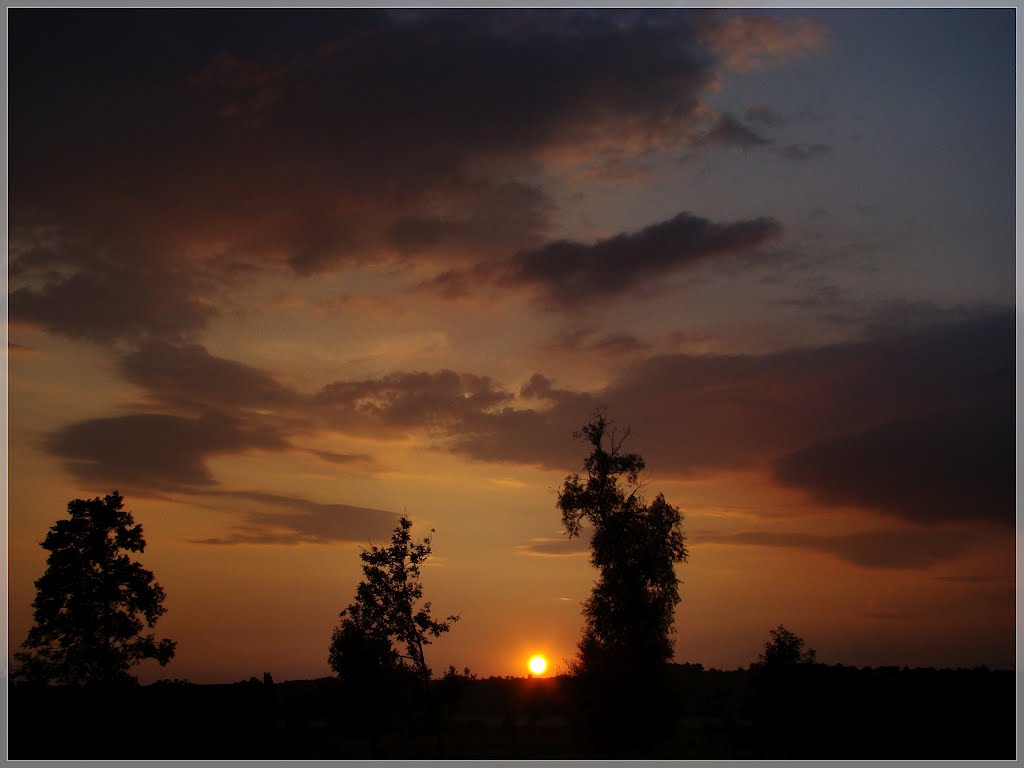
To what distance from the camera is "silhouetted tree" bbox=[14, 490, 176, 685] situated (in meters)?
62.2

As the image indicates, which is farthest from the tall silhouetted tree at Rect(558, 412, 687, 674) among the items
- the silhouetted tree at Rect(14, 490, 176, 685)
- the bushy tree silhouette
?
the silhouetted tree at Rect(14, 490, 176, 685)

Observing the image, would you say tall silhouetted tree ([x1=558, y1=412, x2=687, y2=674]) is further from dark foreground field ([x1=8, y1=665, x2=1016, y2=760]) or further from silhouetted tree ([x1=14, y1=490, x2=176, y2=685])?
silhouetted tree ([x1=14, y1=490, x2=176, y2=685])

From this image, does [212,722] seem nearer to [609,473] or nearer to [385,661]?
[385,661]

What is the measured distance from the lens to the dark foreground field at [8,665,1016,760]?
51906mm

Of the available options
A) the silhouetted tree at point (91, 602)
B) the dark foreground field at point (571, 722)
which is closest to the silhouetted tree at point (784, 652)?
the dark foreground field at point (571, 722)

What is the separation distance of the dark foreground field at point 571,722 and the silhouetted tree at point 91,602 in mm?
2503

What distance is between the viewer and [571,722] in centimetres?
6444

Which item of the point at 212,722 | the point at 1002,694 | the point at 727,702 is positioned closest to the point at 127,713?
the point at 212,722

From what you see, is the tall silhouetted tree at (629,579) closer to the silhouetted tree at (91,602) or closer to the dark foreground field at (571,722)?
the dark foreground field at (571,722)

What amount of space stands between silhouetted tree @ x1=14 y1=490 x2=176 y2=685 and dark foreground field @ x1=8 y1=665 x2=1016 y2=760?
8.21 ft

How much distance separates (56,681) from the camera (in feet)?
202

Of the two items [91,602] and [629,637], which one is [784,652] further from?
[91,602]

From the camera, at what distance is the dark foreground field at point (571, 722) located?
2044 inches

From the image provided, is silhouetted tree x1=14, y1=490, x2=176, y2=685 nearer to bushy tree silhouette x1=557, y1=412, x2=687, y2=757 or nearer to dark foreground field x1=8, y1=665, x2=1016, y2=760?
dark foreground field x1=8, y1=665, x2=1016, y2=760
